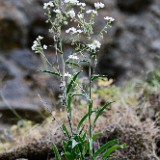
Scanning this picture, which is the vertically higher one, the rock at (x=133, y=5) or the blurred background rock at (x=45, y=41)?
the rock at (x=133, y=5)

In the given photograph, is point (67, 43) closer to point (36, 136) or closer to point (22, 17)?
point (22, 17)

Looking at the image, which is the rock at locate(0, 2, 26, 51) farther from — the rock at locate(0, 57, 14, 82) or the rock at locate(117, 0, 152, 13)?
the rock at locate(117, 0, 152, 13)

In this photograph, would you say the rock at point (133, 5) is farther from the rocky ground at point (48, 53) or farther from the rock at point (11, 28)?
the rock at point (11, 28)

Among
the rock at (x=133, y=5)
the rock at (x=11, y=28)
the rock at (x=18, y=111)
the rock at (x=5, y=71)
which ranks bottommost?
the rock at (x=18, y=111)

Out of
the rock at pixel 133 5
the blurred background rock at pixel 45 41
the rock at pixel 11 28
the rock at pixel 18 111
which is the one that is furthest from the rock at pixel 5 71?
the rock at pixel 133 5

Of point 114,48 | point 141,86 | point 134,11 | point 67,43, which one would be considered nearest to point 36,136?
point 141,86

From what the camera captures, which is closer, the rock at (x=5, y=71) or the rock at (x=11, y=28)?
the rock at (x=5, y=71)

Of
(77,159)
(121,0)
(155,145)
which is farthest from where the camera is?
(121,0)
